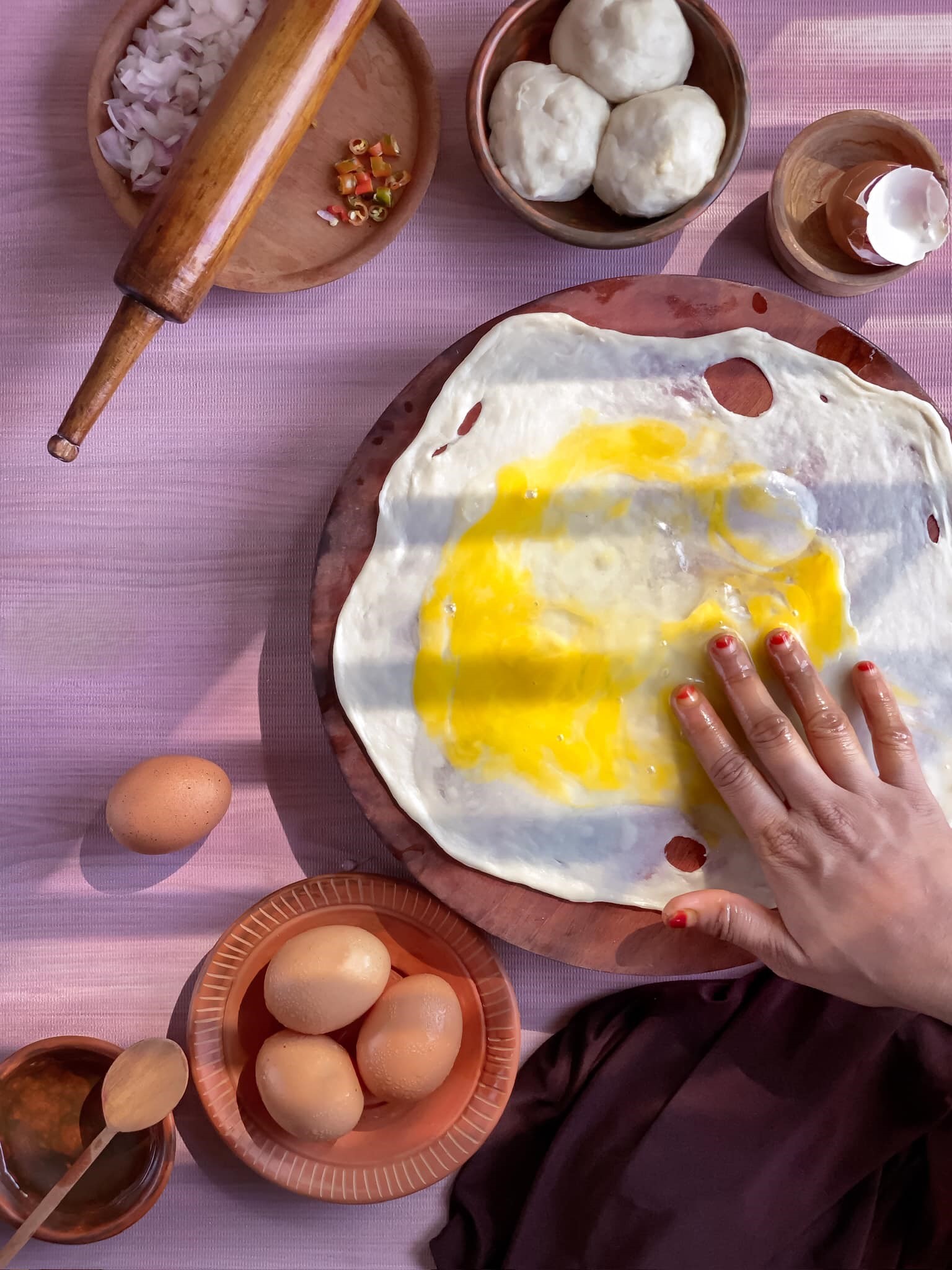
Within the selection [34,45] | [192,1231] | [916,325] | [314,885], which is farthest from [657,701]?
[34,45]

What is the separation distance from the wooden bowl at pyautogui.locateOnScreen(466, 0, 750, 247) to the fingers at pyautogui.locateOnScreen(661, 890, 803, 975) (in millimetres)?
657

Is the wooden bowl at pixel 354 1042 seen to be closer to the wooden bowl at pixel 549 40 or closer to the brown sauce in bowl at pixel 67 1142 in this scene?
the brown sauce in bowl at pixel 67 1142

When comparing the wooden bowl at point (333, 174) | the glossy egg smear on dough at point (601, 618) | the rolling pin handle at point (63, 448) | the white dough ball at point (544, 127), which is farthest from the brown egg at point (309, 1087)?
the white dough ball at point (544, 127)

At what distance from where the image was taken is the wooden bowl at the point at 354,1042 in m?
1.01

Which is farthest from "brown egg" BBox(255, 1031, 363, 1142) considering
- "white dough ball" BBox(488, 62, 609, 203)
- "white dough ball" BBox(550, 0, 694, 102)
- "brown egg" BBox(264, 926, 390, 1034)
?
"white dough ball" BBox(550, 0, 694, 102)

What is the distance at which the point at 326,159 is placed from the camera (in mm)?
1047

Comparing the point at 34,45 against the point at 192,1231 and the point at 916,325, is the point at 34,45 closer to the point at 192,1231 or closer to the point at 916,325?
the point at 916,325

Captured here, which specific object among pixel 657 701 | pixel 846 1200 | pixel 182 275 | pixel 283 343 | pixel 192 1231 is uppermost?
pixel 182 275

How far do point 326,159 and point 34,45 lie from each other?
37 cm

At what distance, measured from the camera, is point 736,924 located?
3.09 feet

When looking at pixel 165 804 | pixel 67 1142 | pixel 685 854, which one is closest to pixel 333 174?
pixel 165 804

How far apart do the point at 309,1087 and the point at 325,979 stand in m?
0.11

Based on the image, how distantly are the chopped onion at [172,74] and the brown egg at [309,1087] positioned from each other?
2.96 feet

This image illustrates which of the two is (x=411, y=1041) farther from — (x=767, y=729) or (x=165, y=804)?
(x=767, y=729)
